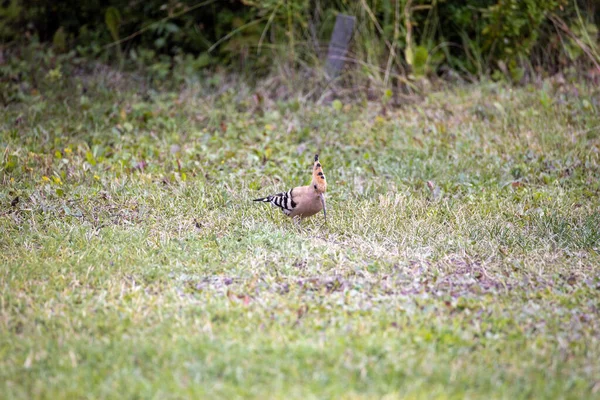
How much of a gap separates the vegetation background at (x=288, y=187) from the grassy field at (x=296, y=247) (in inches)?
0.8

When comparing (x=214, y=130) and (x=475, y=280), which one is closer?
(x=475, y=280)

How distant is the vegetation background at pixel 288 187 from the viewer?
343cm

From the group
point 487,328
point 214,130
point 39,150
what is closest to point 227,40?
point 214,130

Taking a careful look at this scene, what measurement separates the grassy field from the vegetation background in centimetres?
2

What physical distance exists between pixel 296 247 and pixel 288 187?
58.0 inches

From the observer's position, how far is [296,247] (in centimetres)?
486

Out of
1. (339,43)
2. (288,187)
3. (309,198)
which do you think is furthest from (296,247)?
(339,43)

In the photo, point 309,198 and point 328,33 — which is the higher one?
point 328,33

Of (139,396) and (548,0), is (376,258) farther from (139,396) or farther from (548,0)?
(548,0)

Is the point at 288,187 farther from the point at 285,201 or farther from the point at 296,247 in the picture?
the point at 296,247

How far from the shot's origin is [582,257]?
476 centimetres

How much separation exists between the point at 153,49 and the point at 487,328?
24.3 ft

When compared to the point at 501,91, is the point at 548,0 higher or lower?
higher

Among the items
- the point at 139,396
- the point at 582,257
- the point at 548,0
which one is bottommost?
the point at 582,257
